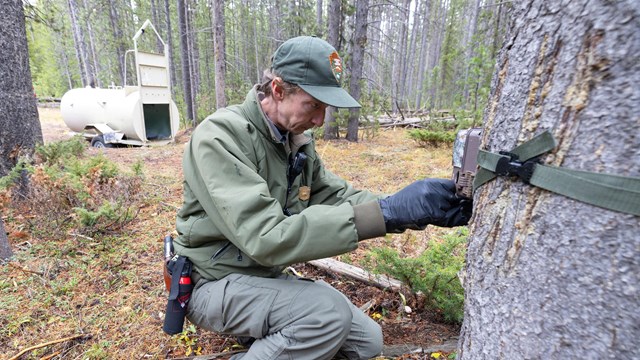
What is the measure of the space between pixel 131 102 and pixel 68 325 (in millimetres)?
8249

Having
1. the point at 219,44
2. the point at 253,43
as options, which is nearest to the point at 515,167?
the point at 219,44

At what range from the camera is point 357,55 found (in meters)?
9.14

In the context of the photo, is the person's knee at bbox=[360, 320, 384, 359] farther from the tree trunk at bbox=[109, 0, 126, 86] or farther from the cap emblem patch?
the tree trunk at bbox=[109, 0, 126, 86]

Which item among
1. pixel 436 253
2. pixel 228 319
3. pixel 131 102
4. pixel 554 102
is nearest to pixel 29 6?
pixel 131 102

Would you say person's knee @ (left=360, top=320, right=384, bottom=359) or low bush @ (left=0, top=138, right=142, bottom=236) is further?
low bush @ (left=0, top=138, right=142, bottom=236)

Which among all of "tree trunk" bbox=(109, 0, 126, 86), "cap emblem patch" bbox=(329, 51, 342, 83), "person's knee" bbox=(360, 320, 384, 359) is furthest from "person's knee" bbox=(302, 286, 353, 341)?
"tree trunk" bbox=(109, 0, 126, 86)

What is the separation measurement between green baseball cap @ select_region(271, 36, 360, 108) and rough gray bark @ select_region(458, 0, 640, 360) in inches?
34.3

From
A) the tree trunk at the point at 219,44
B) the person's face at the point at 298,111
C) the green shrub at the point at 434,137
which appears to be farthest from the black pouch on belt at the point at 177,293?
the tree trunk at the point at 219,44

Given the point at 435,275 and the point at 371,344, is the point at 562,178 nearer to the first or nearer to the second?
the point at 435,275

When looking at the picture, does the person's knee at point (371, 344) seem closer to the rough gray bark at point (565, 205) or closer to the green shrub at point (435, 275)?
the green shrub at point (435, 275)

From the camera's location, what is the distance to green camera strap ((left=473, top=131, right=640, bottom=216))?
0.84 metres

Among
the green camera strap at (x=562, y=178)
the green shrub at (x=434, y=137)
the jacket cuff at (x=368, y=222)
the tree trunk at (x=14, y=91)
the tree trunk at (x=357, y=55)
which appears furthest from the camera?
the tree trunk at (x=357, y=55)

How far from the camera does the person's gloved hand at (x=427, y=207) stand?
1574mm

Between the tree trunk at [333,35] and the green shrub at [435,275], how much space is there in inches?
248
